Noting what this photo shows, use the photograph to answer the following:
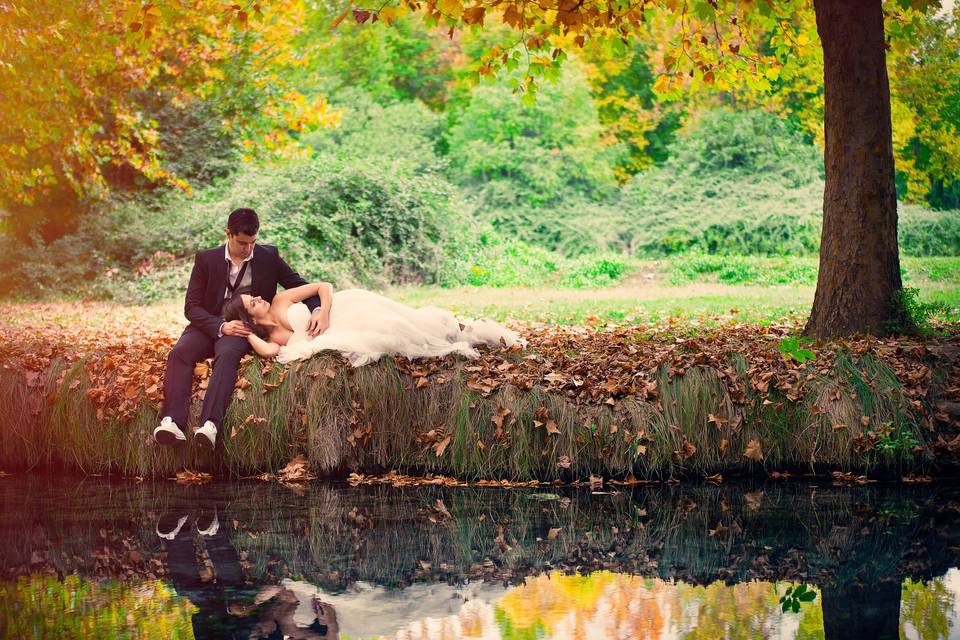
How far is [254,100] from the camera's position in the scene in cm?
2127

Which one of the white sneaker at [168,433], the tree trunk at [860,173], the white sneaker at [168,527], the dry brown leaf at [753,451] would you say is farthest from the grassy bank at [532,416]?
the white sneaker at [168,527]

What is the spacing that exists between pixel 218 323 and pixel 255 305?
1.06ft

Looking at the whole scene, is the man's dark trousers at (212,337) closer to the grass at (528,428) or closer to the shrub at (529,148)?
the grass at (528,428)

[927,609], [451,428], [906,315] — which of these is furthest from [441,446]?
[906,315]

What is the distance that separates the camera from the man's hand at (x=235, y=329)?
7.65 meters

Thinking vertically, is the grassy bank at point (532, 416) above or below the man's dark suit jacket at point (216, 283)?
below

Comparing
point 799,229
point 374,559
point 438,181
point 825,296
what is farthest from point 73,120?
point 799,229

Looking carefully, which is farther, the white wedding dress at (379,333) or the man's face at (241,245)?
the man's face at (241,245)

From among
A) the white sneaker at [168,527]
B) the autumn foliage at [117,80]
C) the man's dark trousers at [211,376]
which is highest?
the autumn foliage at [117,80]

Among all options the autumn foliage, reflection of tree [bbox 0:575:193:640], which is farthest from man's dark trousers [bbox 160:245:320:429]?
reflection of tree [bbox 0:575:193:640]

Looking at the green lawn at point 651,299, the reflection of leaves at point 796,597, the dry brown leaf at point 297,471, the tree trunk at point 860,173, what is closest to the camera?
the reflection of leaves at point 796,597

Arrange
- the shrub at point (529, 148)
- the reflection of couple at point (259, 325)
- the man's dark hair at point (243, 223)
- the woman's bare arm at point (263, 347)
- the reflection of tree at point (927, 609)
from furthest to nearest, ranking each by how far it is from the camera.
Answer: the shrub at point (529, 148) < the man's dark hair at point (243, 223) < the woman's bare arm at point (263, 347) < the reflection of couple at point (259, 325) < the reflection of tree at point (927, 609)

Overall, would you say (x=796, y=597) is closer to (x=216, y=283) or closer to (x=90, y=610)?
(x=90, y=610)

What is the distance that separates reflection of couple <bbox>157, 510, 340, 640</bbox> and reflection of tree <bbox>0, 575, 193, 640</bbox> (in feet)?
0.27
